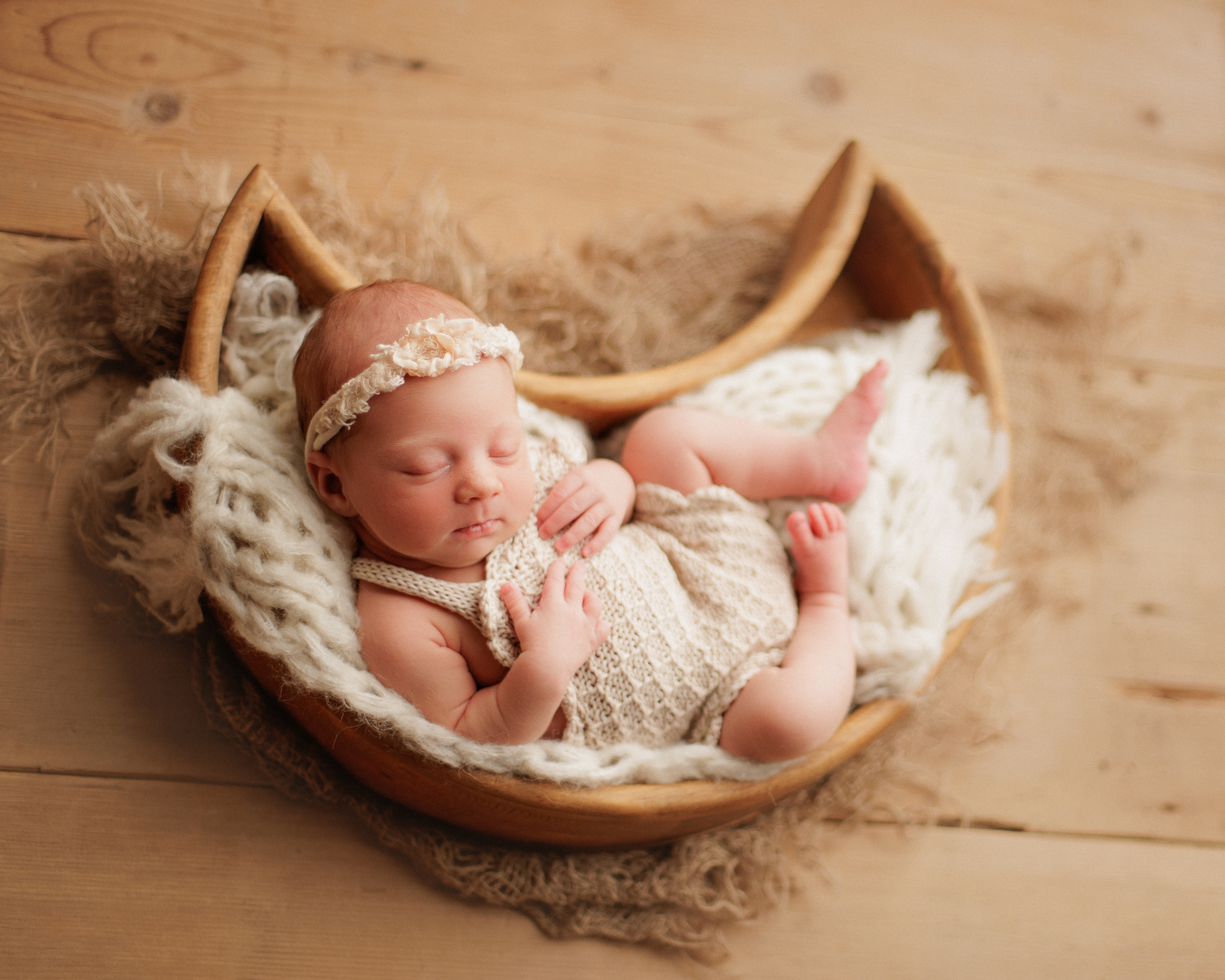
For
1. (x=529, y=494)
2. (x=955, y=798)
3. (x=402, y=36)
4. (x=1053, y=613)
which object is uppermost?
(x=402, y=36)

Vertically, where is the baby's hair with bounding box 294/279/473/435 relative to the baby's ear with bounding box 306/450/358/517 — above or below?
above

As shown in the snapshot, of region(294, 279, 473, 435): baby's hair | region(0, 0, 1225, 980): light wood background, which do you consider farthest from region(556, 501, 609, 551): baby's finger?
region(0, 0, 1225, 980): light wood background

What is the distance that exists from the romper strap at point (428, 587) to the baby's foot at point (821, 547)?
13.0 inches

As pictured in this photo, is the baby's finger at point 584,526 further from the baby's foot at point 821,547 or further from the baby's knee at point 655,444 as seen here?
the baby's foot at point 821,547

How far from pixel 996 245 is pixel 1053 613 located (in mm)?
559

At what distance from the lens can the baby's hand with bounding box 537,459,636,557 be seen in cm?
85

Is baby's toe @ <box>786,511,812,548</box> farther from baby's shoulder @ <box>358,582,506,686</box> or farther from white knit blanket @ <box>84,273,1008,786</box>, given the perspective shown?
baby's shoulder @ <box>358,582,506,686</box>

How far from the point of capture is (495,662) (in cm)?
81

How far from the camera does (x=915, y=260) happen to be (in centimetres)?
107

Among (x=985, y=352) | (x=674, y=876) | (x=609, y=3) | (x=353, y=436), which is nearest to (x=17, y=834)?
(x=353, y=436)

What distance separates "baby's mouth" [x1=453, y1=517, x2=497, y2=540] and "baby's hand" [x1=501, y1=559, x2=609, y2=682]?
57mm

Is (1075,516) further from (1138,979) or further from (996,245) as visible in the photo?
(1138,979)

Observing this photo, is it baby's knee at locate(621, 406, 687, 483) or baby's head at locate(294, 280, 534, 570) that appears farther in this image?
baby's knee at locate(621, 406, 687, 483)

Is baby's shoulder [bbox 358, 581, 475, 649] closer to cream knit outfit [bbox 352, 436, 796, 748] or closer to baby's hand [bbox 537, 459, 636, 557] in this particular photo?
cream knit outfit [bbox 352, 436, 796, 748]
